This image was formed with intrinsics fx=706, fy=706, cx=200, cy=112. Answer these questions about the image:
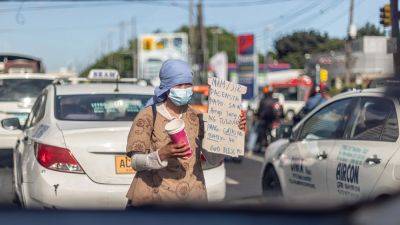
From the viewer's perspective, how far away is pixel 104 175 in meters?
5.40

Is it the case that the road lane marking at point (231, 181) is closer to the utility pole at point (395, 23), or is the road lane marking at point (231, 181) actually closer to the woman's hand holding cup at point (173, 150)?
the utility pole at point (395, 23)

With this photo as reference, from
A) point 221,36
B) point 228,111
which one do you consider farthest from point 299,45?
point 221,36

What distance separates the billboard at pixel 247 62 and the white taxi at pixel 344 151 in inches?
707

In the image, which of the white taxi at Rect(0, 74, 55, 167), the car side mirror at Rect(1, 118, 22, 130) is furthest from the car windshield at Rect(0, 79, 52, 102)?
the car side mirror at Rect(1, 118, 22, 130)

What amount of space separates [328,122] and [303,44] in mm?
8387

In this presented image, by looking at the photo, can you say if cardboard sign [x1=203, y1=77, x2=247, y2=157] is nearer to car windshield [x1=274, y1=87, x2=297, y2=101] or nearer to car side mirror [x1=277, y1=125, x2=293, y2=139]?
car side mirror [x1=277, y1=125, x2=293, y2=139]

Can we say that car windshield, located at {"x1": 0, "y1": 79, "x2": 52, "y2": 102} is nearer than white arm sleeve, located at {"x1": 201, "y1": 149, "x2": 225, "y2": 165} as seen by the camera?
No

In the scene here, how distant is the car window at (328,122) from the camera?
5.94 m

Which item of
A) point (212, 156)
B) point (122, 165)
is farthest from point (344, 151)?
point (212, 156)

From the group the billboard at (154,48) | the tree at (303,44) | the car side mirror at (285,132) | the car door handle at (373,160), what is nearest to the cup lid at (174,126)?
the car door handle at (373,160)

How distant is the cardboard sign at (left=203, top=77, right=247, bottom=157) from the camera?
397cm

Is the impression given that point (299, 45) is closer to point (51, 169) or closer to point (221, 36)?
point (51, 169)

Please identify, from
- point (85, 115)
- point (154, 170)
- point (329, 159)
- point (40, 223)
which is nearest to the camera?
point (40, 223)

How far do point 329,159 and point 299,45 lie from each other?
35.4ft
